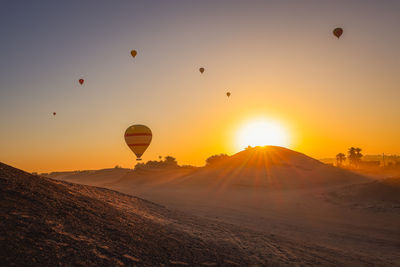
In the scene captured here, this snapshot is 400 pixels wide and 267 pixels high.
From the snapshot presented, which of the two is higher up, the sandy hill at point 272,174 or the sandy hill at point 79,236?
the sandy hill at point 272,174

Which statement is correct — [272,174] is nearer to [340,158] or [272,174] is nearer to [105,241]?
[105,241]

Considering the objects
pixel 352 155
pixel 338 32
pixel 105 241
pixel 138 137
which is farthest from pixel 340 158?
pixel 105 241

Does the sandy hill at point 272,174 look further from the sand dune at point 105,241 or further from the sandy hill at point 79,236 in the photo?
the sandy hill at point 79,236

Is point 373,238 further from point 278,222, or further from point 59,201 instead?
point 59,201

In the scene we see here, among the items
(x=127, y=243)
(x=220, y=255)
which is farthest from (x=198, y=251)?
(x=127, y=243)

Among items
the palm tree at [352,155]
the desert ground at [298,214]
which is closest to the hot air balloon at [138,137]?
the desert ground at [298,214]

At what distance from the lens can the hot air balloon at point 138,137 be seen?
108ft

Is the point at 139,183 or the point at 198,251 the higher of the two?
the point at 139,183

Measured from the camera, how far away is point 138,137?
108 feet

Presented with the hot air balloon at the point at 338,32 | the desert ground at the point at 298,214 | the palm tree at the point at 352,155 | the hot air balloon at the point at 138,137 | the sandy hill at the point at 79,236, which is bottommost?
the sandy hill at the point at 79,236

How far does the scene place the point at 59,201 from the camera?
28.5 ft

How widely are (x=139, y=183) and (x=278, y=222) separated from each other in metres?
35.5

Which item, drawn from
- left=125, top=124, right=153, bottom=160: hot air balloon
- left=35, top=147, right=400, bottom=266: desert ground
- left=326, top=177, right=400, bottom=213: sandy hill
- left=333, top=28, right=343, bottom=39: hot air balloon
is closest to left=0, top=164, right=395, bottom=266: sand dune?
left=35, top=147, right=400, bottom=266: desert ground

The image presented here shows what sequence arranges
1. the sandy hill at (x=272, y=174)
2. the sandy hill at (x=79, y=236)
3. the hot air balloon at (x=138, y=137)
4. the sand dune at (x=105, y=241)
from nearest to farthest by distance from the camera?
the sandy hill at (x=79, y=236) < the sand dune at (x=105, y=241) < the hot air balloon at (x=138, y=137) < the sandy hill at (x=272, y=174)
